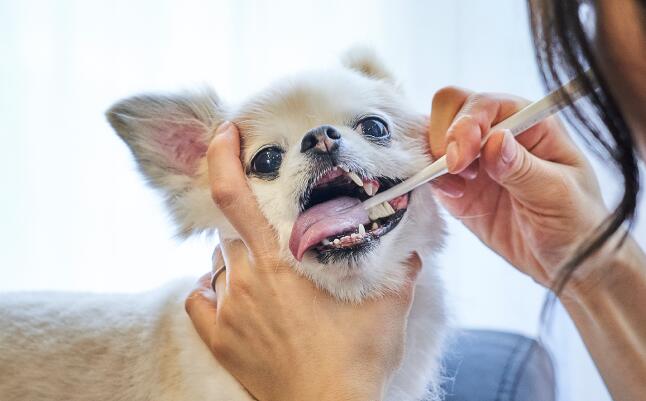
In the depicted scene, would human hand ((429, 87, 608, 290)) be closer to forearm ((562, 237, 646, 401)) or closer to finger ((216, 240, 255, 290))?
forearm ((562, 237, 646, 401))

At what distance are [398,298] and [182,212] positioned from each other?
374 mm

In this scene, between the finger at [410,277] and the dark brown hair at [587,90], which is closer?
the dark brown hair at [587,90]

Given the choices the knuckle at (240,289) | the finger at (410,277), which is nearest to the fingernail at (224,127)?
the knuckle at (240,289)

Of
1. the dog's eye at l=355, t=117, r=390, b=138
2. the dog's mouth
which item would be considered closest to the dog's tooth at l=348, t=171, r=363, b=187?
the dog's mouth

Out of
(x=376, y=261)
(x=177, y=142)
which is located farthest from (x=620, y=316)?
(x=177, y=142)

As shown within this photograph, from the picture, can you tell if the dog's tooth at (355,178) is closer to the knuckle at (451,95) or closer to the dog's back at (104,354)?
the knuckle at (451,95)

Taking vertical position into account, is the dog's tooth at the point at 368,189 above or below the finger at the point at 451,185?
above

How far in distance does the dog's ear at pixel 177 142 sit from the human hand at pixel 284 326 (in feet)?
0.43

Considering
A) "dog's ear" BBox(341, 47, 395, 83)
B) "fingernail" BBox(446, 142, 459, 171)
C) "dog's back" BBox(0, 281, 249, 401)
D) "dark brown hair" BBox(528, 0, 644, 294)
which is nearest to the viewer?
"dark brown hair" BBox(528, 0, 644, 294)

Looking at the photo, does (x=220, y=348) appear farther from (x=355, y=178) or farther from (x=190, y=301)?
(x=355, y=178)

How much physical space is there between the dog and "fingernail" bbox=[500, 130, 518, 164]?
156 mm

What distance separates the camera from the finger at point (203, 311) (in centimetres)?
95

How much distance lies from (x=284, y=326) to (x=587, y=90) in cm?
50

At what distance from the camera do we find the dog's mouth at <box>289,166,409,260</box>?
82cm
